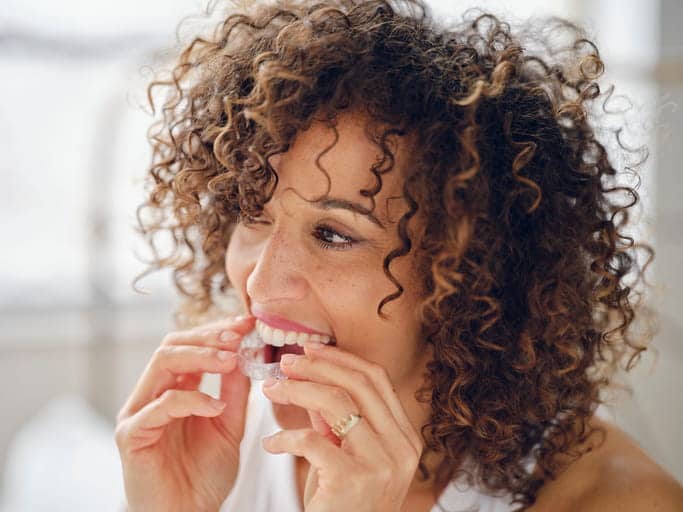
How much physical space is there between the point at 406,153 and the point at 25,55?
1765 mm

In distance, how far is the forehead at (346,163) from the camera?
1031 millimetres

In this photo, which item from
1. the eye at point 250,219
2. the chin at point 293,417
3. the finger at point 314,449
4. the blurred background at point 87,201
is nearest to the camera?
the finger at point 314,449

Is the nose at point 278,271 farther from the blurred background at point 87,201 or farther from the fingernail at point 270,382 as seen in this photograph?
the blurred background at point 87,201

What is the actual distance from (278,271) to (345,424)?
236 millimetres

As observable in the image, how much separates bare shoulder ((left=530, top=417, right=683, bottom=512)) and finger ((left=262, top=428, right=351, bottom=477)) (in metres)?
0.45

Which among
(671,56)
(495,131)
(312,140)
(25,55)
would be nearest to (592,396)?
(495,131)

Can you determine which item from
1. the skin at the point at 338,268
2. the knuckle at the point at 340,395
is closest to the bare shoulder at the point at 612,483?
the skin at the point at 338,268

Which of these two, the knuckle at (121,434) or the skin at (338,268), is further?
the knuckle at (121,434)

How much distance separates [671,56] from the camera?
212 centimetres

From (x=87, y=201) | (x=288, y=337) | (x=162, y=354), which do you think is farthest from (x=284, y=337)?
(x=87, y=201)

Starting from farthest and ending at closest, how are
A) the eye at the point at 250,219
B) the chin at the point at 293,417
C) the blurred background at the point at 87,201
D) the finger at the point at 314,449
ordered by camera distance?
the blurred background at the point at 87,201 < the chin at the point at 293,417 < the eye at the point at 250,219 < the finger at the point at 314,449

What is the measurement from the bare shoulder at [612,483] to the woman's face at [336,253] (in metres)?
0.37

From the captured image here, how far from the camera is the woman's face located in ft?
3.40

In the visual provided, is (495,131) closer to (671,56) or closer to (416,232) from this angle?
(416,232)
